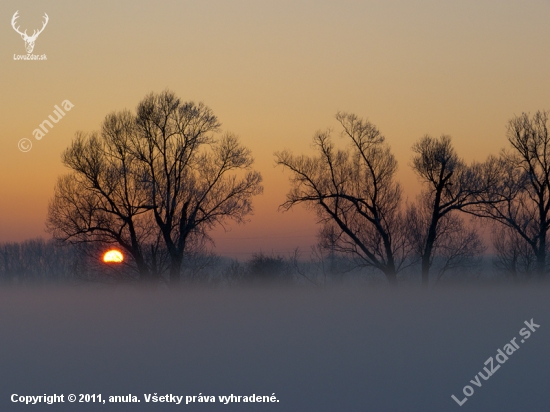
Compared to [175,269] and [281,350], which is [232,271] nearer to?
[175,269]

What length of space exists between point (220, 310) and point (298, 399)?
10.1m

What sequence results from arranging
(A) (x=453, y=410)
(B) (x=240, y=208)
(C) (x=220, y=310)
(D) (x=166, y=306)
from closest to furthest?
(A) (x=453, y=410)
(C) (x=220, y=310)
(D) (x=166, y=306)
(B) (x=240, y=208)

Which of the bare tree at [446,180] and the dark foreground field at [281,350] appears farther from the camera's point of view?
the bare tree at [446,180]

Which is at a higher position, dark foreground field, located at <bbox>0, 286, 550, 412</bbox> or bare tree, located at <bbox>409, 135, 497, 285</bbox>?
bare tree, located at <bbox>409, 135, 497, 285</bbox>

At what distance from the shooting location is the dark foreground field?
12.0 metres

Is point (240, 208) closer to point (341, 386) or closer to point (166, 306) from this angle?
point (166, 306)

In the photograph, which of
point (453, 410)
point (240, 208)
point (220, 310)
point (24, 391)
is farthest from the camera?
point (240, 208)

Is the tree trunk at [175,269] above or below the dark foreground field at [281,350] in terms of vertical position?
above

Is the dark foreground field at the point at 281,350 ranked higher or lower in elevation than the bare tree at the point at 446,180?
lower

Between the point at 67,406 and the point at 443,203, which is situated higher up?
the point at 443,203

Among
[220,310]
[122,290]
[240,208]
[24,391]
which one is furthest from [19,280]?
[24,391]

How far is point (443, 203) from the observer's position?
28922mm

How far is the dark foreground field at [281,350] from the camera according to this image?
471 inches

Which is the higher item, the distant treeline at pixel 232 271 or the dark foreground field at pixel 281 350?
the distant treeline at pixel 232 271
